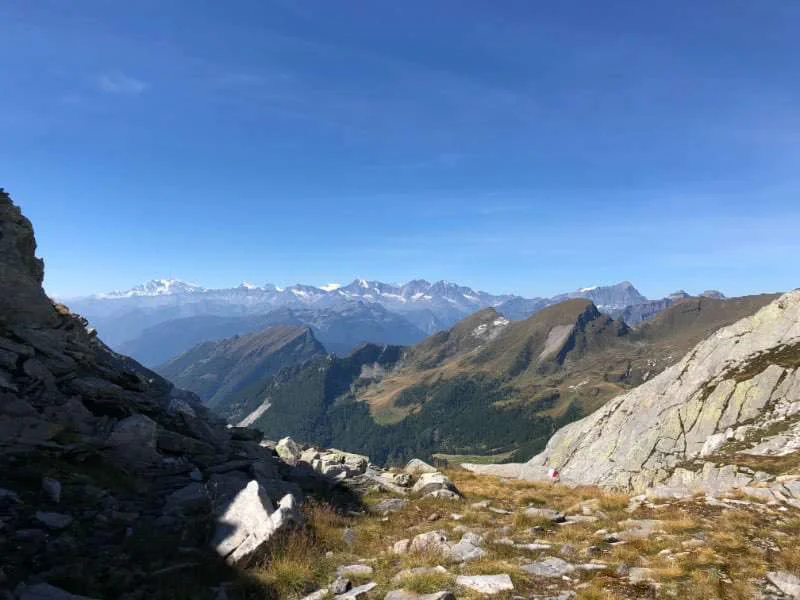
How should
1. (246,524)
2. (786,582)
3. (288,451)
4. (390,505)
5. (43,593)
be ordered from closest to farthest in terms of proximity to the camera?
1. (43,593)
2. (786,582)
3. (246,524)
4. (390,505)
5. (288,451)

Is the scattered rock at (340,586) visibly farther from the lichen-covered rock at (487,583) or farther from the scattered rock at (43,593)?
the scattered rock at (43,593)

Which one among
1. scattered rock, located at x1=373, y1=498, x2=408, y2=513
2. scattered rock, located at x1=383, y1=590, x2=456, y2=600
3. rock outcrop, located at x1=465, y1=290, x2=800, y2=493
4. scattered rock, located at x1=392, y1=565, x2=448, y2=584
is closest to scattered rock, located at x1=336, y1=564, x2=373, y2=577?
scattered rock, located at x1=392, y1=565, x2=448, y2=584

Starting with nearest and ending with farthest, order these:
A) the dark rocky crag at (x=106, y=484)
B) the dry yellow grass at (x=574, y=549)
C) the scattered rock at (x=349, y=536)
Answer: the dark rocky crag at (x=106, y=484), the dry yellow grass at (x=574, y=549), the scattered rock at (x=349, y=536)

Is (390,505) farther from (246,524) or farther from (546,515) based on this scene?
(246,524)

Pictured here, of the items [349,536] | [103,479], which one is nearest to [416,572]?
[349,536]

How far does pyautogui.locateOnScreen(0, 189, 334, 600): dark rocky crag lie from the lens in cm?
1027

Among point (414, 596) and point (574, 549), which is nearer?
point (414, 596)

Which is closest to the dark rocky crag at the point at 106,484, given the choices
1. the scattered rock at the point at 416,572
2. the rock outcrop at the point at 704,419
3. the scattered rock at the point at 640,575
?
the scattered rock at the point at 416,572

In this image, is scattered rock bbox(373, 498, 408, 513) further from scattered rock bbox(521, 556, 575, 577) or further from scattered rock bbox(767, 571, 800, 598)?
scattered rock bbox(767, 571, 800, 598)

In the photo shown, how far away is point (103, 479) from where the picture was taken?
1473 centimetres

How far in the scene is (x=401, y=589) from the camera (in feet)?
34.3

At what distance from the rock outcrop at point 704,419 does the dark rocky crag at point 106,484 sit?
43.2 metres

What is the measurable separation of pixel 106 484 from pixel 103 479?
262mm

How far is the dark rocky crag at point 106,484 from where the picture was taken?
10266 mm
